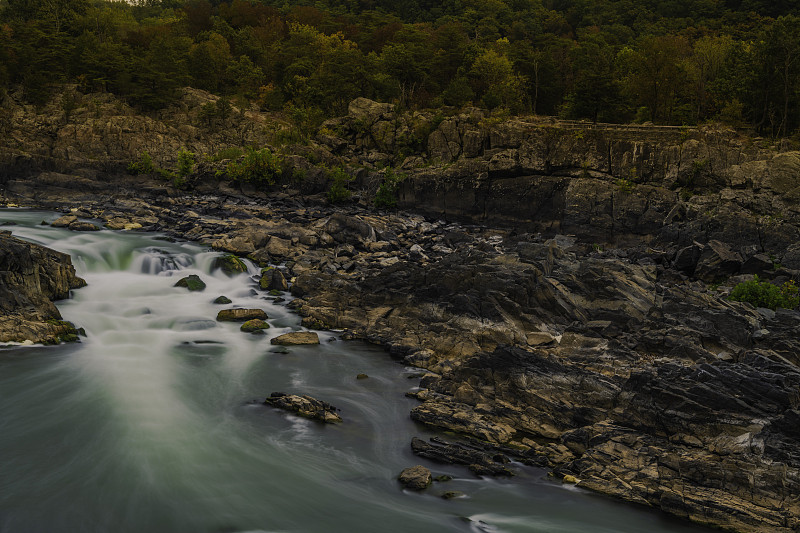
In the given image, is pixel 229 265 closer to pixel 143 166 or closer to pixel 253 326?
pixel 253 326

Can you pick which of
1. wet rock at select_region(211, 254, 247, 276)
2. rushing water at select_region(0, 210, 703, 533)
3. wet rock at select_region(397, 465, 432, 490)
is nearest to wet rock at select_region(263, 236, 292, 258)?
wet rock at select_region(211, 254, 247, 276)

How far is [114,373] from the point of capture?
1582 centimetres

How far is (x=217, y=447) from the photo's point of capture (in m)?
12.4

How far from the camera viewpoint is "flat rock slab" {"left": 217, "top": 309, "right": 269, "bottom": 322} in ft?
67.3

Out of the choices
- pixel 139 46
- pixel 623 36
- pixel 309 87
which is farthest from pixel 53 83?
pixel 623 36

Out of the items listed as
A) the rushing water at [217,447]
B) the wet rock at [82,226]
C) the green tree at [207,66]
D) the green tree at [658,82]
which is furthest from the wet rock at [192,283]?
the green tree at [207,66]

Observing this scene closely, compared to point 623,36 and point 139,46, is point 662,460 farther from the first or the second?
point 623,36

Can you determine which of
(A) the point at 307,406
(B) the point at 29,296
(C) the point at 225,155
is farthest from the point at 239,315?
(C) the point at 225,155

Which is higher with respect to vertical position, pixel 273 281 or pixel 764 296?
pixel 764 296

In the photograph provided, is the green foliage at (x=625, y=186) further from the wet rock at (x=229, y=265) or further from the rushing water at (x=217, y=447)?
the wet rock at (x=229, y=265)

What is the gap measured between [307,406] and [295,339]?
16.1 feet

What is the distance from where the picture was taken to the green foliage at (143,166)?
1769 inches

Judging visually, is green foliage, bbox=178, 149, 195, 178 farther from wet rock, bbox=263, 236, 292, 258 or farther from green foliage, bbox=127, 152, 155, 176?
wet rock, bbox=263, 236, 292, 258

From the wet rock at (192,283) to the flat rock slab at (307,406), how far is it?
10.3 meters
